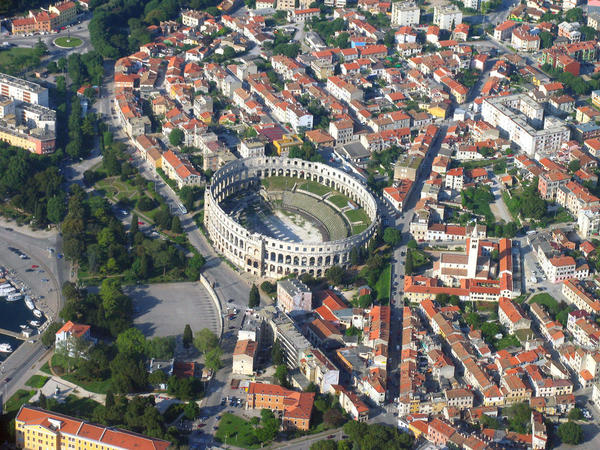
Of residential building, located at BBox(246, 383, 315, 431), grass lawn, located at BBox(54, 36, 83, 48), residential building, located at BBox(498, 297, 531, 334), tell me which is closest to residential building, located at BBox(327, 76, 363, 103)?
grass lawn, located at BBox(54, 36, 83, 48)

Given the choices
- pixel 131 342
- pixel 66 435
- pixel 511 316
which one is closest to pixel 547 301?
pixel 511 316

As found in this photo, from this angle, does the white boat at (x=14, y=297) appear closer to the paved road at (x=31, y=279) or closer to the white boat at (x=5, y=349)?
the paved road at (x=31, y=279)

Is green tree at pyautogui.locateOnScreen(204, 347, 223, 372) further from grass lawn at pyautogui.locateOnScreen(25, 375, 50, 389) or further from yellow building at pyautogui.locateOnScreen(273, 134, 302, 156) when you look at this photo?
yellow building at pyautogui.locateOnScreen(273, 134, 302, 156)

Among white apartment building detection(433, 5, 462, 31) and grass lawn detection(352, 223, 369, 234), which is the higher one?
white apartment building detection(433, 5, 462, 31)

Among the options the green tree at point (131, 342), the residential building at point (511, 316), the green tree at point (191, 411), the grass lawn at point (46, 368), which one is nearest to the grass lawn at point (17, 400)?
the grass lawn at point (46, 368)

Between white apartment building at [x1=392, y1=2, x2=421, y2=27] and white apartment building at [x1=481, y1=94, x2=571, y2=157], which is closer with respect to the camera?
white apartment building at [x1=481, y1=94, x2=571, y2=157]

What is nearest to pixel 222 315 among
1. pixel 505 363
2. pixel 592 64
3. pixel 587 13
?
pixel 505 363

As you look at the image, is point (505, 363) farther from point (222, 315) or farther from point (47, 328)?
point (47, 328)

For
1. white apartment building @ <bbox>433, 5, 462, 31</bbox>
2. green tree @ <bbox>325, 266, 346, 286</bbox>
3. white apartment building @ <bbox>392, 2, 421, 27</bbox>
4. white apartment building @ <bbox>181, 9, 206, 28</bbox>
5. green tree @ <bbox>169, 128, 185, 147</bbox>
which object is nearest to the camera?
green tree @ <bbox>325, 266, 346, 286</bbox>
